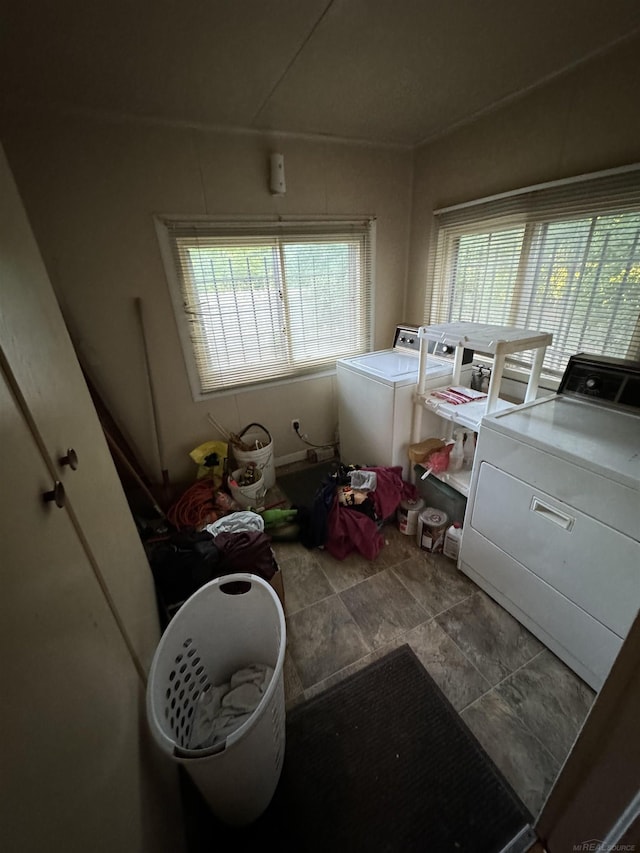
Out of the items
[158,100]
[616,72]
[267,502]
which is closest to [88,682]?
[267,502]

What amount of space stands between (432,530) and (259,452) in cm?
124

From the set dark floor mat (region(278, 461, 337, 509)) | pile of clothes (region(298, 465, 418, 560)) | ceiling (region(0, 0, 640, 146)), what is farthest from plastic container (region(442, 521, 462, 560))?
ceiling (region(0, 0, 640, 146))

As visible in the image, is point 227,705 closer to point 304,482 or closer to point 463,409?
point 304,482

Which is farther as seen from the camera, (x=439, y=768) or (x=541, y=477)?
(x=541, y=477)

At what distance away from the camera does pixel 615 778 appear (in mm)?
663

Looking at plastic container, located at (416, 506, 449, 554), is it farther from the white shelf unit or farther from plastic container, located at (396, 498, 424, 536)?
the white shelf unit

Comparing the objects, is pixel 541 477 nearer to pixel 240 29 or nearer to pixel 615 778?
pixel 615 778

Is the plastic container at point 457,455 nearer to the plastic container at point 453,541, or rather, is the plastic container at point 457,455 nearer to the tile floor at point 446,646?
the plastic container at point 453,541

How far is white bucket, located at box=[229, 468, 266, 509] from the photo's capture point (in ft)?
7.32

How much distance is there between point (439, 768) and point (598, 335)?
6.60 feet

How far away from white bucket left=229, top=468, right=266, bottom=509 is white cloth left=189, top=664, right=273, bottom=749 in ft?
3.54

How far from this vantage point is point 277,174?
6.79 ft

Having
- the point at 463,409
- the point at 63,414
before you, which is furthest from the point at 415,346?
the point at 63,414

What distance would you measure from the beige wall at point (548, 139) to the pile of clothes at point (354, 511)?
1.83 m
